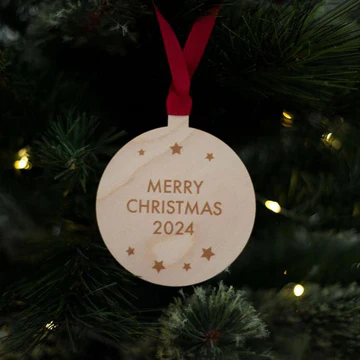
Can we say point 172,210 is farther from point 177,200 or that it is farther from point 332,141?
point 332,141

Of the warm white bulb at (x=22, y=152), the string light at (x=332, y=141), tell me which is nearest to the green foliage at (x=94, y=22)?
the warm white bulb at (x=22, y=152)

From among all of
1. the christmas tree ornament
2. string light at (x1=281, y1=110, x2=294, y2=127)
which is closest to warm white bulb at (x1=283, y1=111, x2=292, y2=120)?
string light at (x1=281, y1=110, x2=294, y2=127)

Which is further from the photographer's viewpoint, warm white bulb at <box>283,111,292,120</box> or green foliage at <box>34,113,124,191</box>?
warm white bulb at <box>283,111,292,120</box>

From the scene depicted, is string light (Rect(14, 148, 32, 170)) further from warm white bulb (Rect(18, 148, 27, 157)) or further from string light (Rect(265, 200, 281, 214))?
string light (Rect(265, 200, 281, 214))

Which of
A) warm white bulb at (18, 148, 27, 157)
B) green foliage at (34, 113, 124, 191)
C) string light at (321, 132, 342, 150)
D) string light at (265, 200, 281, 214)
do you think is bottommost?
string light at (265, 200, 281, 214)

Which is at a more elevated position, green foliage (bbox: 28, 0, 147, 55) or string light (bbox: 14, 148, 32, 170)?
green foliage (bbox: 28, 0, 147, 55)

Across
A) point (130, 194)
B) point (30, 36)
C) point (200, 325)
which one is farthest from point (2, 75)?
point (200, 325)

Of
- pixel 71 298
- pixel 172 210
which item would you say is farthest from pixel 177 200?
pixel 71 298
